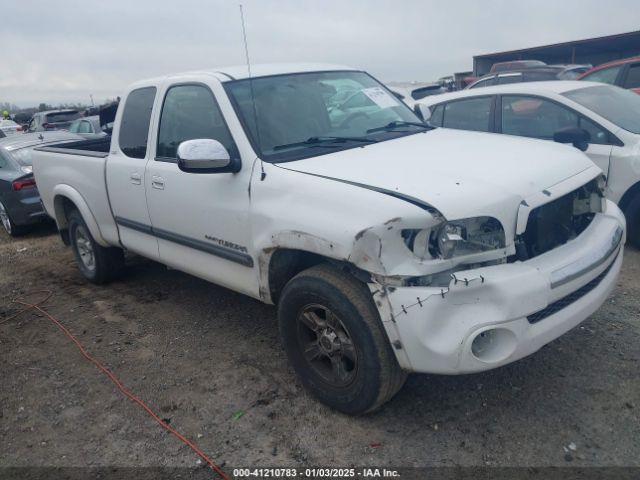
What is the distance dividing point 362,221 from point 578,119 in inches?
144

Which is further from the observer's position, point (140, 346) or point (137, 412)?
point (140, 346)

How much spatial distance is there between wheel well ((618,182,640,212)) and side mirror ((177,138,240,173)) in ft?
12.1

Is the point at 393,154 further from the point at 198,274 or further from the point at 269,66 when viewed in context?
the point at 198,274

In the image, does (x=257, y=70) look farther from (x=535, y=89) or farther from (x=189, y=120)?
(x=535, y=89)

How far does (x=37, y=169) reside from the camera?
597 cm

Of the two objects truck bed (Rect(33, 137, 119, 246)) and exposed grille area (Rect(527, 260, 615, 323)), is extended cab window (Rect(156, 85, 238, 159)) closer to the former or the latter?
truck bed (Rect(33, 137, 119, 246))

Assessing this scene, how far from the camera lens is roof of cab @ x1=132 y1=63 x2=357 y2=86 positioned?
3.87 meters

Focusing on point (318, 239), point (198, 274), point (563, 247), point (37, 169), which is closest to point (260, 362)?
point (198, 274)

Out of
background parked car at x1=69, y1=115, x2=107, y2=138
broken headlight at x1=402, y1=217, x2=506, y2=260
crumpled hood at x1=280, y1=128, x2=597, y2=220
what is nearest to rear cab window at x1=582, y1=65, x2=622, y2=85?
crumpled hood at x1=280, y1=128, x2=597, y2=220

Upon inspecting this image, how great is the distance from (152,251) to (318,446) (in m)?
2.27

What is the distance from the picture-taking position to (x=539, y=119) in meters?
5.52

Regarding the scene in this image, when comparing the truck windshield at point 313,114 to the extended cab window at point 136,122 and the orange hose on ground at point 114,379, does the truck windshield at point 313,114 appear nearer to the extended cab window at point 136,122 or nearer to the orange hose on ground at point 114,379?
the extended cab window at point 136,122

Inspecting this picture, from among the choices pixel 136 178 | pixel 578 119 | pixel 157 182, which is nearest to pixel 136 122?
pixel 136 178

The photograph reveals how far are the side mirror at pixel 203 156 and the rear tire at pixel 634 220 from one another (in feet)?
12.2
